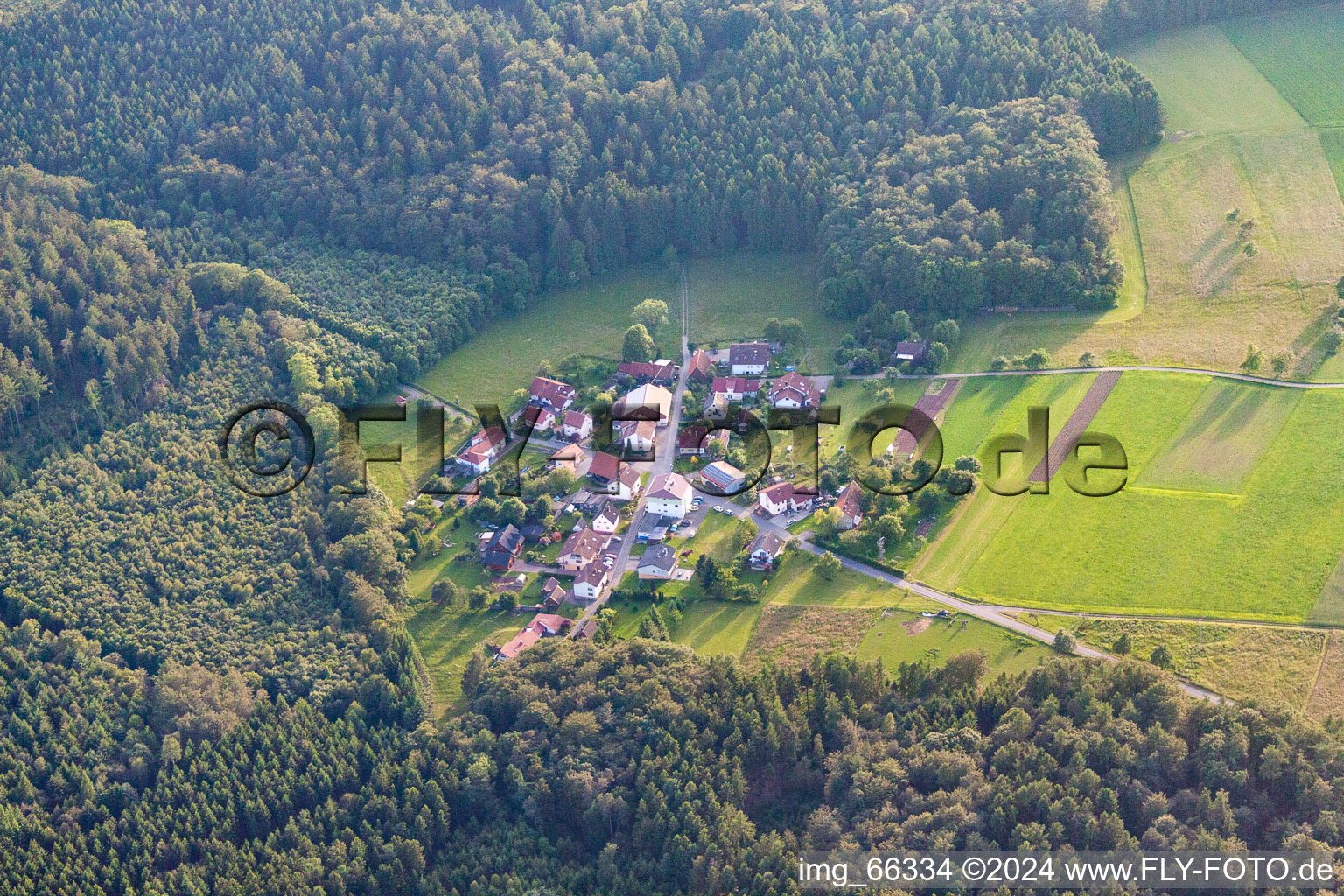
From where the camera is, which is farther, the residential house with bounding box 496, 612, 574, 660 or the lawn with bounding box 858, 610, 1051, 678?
the residential house with bounding box 496, 612, 574, 660

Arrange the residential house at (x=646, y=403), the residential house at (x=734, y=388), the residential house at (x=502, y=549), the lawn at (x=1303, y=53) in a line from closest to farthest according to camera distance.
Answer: the residential house at (x=502, y=549) → the residential house at (x=646, y=403) → the residential house at (x=734, y=388) → the lawn at (x=1303, y=53)

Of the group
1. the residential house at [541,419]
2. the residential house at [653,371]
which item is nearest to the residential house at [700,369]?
the residential house at [653,371]

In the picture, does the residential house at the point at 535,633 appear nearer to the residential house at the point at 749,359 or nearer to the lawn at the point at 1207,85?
the residential house at the point at 749,359

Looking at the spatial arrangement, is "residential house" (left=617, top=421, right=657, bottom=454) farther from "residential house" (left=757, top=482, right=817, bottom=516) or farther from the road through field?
the road through field

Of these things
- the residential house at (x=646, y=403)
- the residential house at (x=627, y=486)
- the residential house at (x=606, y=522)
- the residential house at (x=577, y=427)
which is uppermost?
the residential house at (x=646, y=403)

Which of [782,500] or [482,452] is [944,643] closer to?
[782,500]

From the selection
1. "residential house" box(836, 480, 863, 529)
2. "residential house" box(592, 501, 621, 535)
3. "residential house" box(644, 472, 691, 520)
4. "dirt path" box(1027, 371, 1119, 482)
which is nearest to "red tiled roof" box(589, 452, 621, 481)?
"residential house" box(644, 472, 691, 520)

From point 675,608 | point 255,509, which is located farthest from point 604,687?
point 255,509
